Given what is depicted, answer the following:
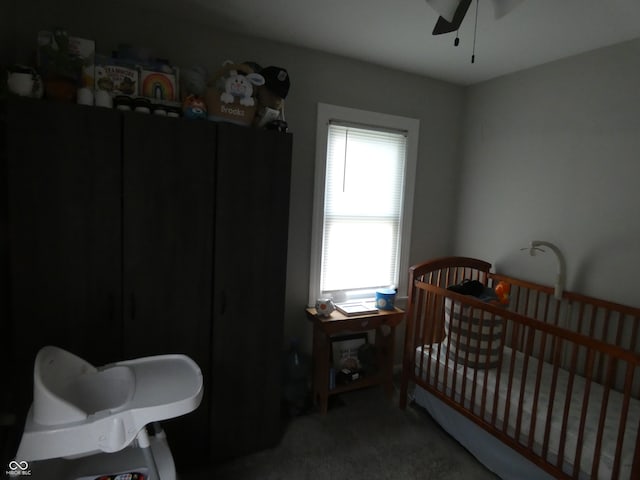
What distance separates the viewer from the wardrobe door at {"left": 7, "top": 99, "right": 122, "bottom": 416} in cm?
145

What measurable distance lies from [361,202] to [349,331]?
3.17ft

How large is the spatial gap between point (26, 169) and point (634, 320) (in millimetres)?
3072

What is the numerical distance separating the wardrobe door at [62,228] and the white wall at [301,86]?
0.63 m

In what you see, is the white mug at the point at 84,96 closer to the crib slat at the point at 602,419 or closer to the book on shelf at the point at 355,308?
the book on shelf at the point at 355,308

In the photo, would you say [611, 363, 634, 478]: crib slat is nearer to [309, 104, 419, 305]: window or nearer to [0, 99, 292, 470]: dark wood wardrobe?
[0, 99, 292, 470]: dark wood wardrobe

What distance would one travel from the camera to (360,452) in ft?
6.79

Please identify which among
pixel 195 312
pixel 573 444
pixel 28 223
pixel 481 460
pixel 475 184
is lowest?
pixel 481 460

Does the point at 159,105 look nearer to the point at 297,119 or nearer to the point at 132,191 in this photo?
the point at 132,191

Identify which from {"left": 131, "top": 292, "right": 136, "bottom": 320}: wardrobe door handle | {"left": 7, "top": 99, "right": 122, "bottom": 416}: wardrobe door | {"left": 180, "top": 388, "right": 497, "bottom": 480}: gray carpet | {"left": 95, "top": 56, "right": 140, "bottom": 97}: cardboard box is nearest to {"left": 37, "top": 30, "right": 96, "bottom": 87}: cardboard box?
{"left": 95, "top": 56, "right": 140, "bottom": 97}: cardboard box

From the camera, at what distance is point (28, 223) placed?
1470 millimetres

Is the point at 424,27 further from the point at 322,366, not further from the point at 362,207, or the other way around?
the point at 322,366

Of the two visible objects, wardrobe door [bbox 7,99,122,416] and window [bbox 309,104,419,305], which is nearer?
wardrobe door [bbox 7,99,122,416]

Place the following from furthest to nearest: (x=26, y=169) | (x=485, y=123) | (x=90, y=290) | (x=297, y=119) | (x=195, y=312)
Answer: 1. (x=485, y=123)
2. (x=297, y=119)
3. (x=195, y=312)
4. (x=90, y=290)
5. (x=26, y=169)

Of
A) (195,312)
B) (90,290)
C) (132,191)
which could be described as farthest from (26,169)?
(195,312)
